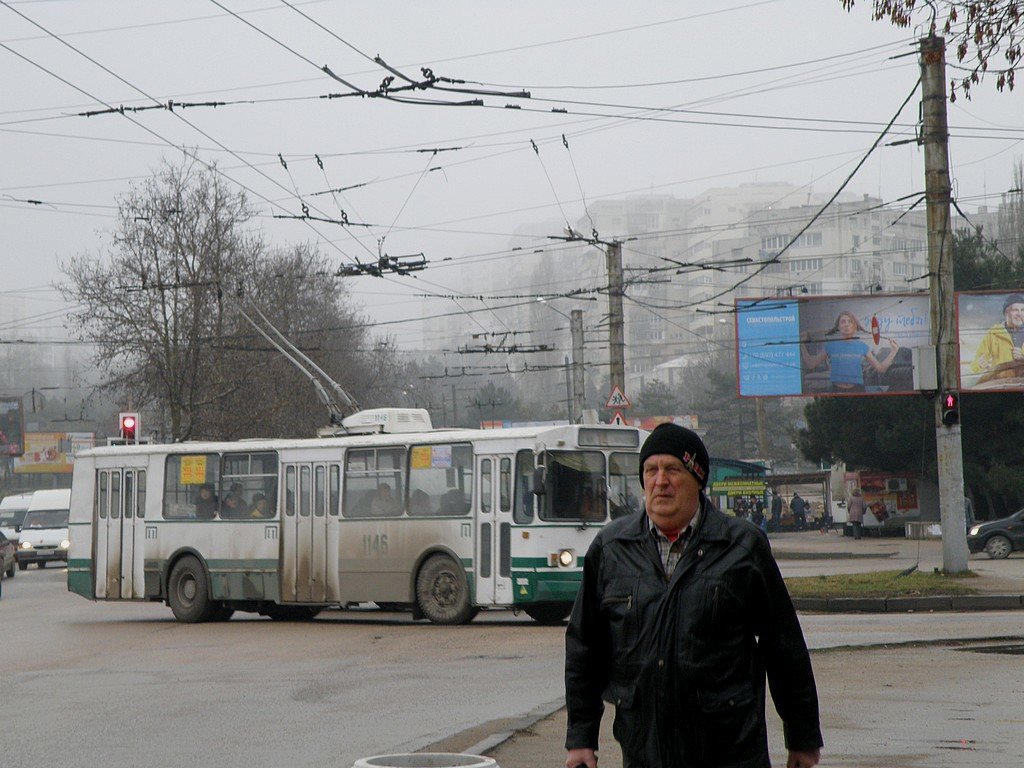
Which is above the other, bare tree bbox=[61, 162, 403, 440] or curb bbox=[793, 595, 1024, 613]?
bare tree bbox=[61, 162, 403, 440]

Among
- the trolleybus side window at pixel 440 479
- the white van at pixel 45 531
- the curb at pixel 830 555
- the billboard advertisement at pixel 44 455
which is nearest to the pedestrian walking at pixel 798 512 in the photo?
the curb at pixel 830 555

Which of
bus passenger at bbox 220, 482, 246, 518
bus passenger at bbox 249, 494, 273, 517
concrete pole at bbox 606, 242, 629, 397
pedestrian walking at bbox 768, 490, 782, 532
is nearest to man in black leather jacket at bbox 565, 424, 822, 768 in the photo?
bus passenger at bbox 249, 494, 273, 517

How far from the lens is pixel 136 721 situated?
1016cm

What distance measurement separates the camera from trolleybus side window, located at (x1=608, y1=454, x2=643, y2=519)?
18.3 meters

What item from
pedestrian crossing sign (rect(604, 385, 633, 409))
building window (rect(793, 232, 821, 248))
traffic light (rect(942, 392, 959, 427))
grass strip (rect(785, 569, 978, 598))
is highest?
building window (rect(793, 232, 821, 248))

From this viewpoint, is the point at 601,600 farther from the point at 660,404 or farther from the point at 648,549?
the point at 660,404

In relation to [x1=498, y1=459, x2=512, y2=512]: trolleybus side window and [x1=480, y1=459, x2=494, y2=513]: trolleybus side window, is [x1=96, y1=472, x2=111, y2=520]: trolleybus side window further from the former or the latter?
[x1=498, y1=459, x2=512, y2=512]: trolleybus side window

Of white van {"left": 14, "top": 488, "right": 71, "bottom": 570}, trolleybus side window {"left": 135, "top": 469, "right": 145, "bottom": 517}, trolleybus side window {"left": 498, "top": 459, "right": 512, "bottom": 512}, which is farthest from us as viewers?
white van {"left": 14, "top": 488, "right": 71, "bottom": 570}

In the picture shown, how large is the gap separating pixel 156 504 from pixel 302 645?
6.11 m

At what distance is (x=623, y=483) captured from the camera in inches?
728

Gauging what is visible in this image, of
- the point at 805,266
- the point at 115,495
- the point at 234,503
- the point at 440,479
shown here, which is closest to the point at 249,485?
the point at 234,503

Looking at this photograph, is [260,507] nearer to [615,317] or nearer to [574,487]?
[574,487]

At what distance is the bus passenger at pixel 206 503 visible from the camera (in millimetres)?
21016

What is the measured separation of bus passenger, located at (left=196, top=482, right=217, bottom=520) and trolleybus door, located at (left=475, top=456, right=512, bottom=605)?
455 cm
